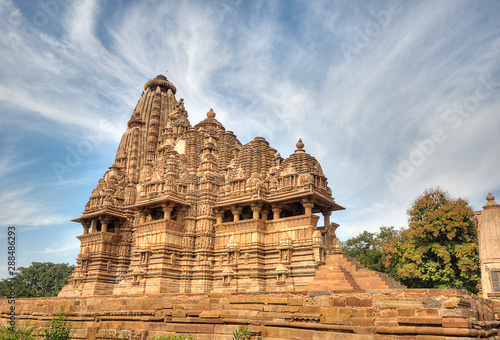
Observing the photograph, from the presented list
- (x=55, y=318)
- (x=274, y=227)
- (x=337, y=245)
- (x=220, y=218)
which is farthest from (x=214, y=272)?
(x=55, y=318)

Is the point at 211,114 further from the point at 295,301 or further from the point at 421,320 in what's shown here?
the point at 421,320

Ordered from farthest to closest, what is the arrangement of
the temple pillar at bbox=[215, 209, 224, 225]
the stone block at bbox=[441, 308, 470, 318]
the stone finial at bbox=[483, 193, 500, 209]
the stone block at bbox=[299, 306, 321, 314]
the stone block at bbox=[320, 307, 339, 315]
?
the temple pillar at bbox=[215, 209, 224, 225] < the stone finial at bbox=[483, 193, 500, 209] < the stone block at bbox=[299, 306, 321, 314] < the stone block at bbox=[320, 307, 339, 315] < the stone block at bbox=[441, 308, 470, 318]

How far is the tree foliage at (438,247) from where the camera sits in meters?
22.9

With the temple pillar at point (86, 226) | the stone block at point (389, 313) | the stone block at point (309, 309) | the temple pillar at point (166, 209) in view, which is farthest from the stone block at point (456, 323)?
the temple pillar at point (86, 226)

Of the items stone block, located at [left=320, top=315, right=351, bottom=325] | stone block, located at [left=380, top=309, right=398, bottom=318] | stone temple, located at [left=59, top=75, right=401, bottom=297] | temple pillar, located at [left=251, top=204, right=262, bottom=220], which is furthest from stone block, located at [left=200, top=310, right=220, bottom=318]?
temple pillar, located at [left=251, top=204, right=262, bottom=220]

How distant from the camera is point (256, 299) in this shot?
1248 cm

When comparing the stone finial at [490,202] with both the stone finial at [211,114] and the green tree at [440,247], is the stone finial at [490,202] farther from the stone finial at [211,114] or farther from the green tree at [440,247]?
the stone finial at [211,114]

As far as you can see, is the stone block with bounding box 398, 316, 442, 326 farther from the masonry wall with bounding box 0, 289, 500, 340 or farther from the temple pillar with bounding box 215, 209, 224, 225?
the temple pillar with bounding box 215, 209, 224, 225

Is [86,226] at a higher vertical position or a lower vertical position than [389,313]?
higher

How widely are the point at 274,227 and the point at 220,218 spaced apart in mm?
3899

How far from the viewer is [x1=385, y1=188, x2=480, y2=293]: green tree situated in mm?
22891

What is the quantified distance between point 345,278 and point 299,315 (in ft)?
22.8

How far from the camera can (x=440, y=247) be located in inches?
934

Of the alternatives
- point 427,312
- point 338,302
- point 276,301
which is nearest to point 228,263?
point 276,301
